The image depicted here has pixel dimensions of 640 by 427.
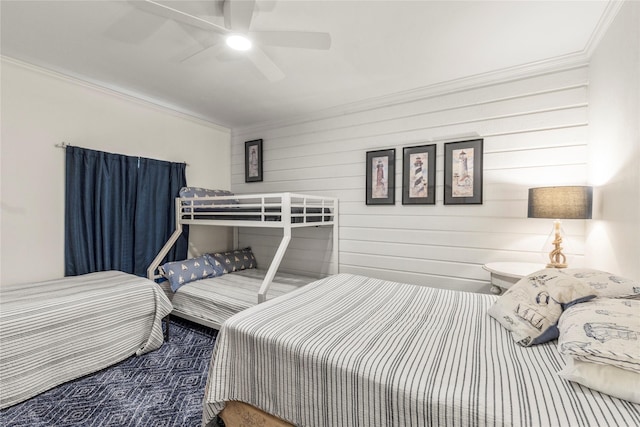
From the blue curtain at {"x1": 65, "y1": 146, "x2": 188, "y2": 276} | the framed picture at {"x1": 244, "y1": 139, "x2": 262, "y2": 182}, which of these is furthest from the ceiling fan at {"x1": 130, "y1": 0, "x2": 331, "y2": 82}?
the framed picture at {"x1": 244, "y1": 139, "x2": 262, "y2": 182}

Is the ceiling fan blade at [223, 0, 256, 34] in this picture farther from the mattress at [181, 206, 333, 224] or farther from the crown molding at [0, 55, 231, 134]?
the crown molding at [0, 55, 231, 134]

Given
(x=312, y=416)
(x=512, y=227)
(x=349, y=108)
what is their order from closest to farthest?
(x=312, y=416) < (x=512, y=227) < (x=349, y=108)

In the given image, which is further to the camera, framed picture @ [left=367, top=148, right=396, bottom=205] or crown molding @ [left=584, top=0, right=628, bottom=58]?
framed picture @ [left=367, top=148, right=396, bottom=205]

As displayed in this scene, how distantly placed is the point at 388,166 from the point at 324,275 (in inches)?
56.7

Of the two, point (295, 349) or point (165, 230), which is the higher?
point (165, 230)

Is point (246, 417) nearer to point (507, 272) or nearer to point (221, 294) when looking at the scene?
point (221, 294)

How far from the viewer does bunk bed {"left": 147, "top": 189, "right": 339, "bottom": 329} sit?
2.46 meters

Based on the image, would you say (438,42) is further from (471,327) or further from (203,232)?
(203,232)

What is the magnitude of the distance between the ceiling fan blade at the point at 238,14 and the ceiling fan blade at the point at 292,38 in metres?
0.10

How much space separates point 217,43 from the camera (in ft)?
6.10

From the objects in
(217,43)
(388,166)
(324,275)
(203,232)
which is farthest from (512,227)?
(203,232)

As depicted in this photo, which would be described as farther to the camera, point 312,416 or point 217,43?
point 217,43

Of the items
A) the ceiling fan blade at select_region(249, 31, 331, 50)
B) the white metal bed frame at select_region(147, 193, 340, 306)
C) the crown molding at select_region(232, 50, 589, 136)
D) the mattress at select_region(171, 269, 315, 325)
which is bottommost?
the mattress at select_region(171, 269, 315, 325)

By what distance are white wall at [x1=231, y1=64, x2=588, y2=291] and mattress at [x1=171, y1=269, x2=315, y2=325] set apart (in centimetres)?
60
